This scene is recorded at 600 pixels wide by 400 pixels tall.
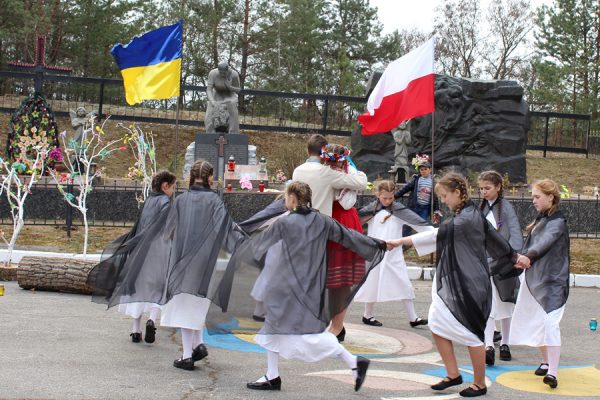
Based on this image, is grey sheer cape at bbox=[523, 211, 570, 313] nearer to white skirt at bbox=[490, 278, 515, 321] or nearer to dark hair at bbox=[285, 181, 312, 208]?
white skirt at bbox=[490, 278, 515, 321]

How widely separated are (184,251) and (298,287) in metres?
1.08

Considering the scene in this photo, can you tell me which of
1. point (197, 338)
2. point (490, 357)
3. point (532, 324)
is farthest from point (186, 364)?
point (532, 324)

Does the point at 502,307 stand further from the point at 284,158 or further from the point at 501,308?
the point at 284,158

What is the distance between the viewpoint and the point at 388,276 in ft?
30.6

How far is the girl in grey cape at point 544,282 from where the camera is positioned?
7051 mm

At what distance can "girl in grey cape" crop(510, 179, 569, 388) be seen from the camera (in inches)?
278

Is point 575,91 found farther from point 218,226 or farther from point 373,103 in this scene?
point 218,226

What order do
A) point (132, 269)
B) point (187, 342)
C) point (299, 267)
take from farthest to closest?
point (132, 269), point (187, 342), point (299, 267)

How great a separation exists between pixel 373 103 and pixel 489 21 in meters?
30.3

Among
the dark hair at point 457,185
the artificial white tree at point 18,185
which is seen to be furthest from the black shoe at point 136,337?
the artificial white tree at point 18,185

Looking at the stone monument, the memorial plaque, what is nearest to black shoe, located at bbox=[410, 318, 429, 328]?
the memorial plaque

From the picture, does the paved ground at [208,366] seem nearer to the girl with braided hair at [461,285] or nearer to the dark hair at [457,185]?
the girl with braided hair at [461,285]

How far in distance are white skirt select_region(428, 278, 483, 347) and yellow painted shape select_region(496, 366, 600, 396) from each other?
0.68m

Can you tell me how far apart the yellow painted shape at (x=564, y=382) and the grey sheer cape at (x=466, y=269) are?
0.71m
